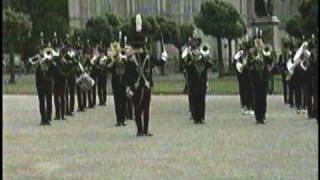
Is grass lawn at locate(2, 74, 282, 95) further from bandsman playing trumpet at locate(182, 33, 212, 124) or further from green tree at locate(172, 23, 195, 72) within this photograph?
bandsman playing trumpet at locate(182, 33, 212, 124)

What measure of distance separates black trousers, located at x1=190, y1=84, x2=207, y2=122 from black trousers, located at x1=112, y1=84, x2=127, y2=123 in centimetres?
164

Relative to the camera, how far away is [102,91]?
98.9ft

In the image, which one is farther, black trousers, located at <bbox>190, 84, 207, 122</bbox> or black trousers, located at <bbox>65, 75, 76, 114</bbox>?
black trousers, located at <bbox>65, 75, 76, 114</bbox>

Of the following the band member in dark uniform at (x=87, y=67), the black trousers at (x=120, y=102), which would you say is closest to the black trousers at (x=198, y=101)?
the black trousers at (x=120, y=102)

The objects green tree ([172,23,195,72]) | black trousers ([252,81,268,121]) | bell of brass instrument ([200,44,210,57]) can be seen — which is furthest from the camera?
green tree ([172,23,195,72])

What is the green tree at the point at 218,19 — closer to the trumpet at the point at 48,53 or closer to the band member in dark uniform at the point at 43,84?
the trumpet at the point at 48,53

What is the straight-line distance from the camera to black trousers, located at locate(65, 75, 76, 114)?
2521cm

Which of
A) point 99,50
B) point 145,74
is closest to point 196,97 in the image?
point 145,74

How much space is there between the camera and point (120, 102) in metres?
21.5

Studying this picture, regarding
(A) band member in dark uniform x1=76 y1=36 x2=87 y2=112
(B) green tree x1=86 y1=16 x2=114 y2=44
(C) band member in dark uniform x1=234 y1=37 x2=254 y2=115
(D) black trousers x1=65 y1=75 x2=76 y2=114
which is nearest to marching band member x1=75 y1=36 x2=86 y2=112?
(A) band member in dark uniform x1=76 y1=36 x2=87 y2=112

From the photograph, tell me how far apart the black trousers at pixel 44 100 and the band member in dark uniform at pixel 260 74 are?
4.99 metres

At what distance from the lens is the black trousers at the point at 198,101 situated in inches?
840

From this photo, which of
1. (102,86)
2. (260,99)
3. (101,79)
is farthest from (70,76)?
(260,99)

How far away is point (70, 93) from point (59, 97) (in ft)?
5.36
